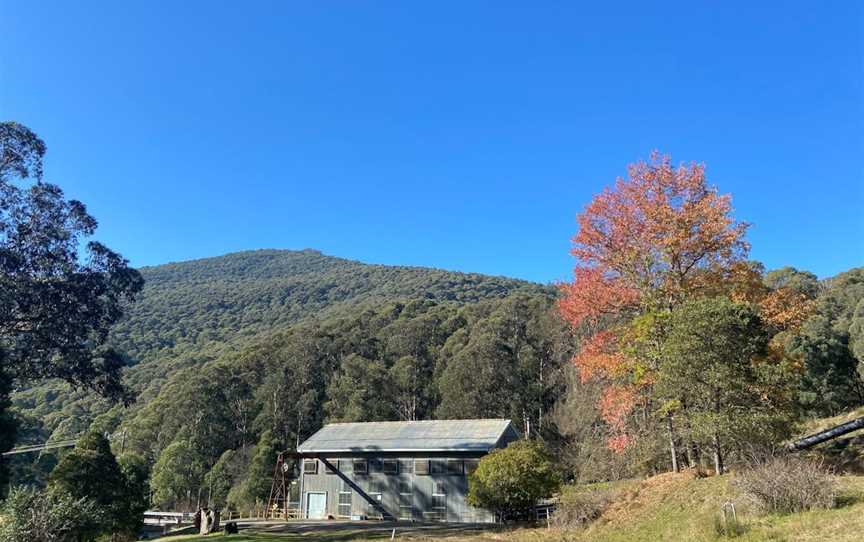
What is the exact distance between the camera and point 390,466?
109 feet

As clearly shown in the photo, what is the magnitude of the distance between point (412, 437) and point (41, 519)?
2065cm

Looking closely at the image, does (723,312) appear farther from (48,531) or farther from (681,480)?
(48,531)

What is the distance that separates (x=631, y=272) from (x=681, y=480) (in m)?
7.20

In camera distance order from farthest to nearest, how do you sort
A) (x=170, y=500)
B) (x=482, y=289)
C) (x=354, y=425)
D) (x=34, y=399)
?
(x=482, y=289)
(x=34, y=399)
(x=170, y=500)
(x=354, y=425)

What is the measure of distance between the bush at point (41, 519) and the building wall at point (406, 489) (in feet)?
57.7

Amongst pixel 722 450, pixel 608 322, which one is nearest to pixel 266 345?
pixel 608 322

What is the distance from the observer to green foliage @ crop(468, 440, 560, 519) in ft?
77.1

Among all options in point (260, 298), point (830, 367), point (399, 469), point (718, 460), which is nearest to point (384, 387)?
point (399, 469)

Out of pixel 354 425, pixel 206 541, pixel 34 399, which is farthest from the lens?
pixel 34 399

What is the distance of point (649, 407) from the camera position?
2347 centimetres

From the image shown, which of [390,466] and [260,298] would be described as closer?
[390,466]

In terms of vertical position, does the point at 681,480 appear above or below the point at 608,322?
below

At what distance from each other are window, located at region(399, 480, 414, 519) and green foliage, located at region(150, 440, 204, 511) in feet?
91.0

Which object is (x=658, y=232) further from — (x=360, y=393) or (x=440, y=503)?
(x=360, y=393)
